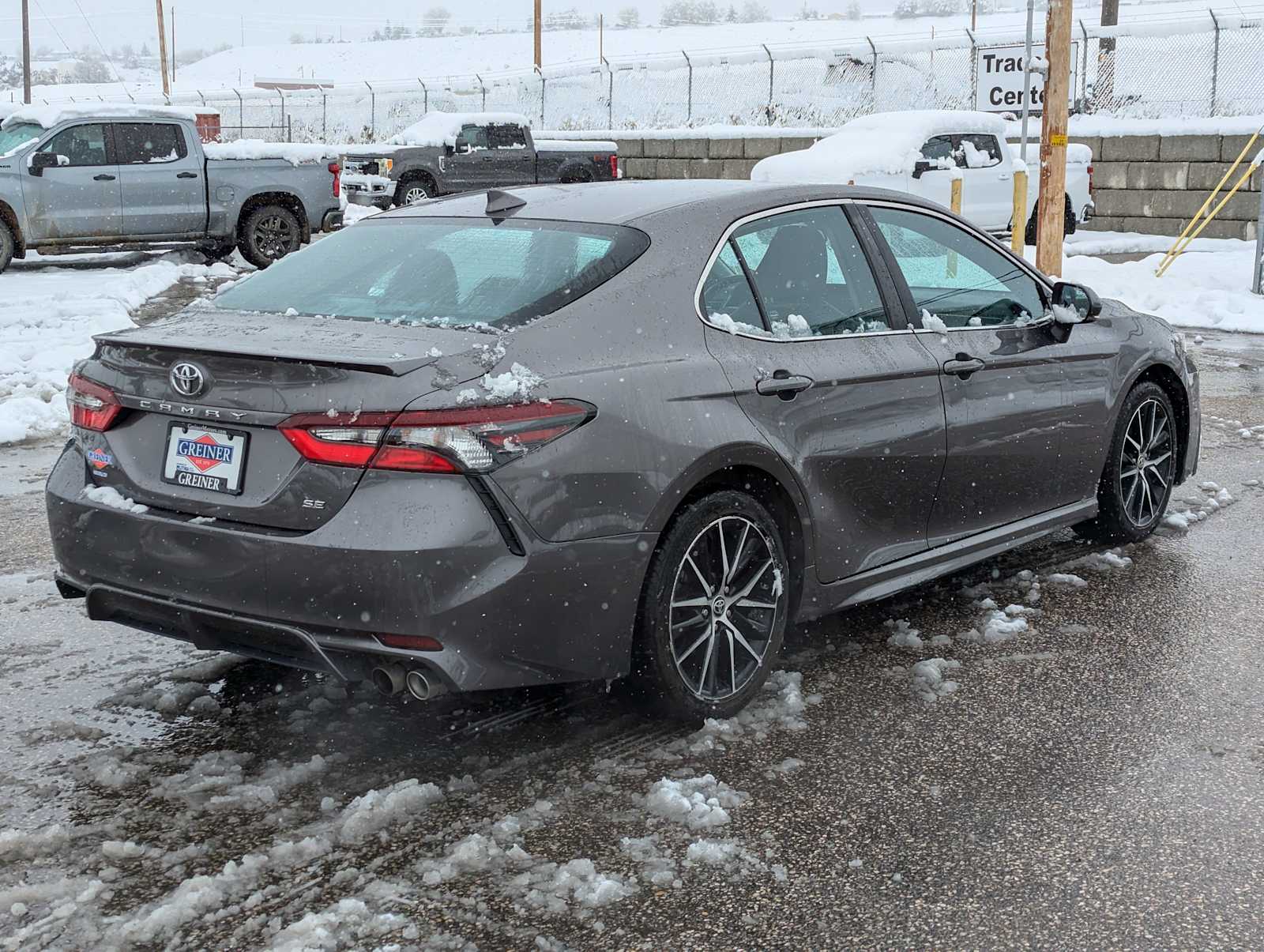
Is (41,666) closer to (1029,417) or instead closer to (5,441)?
(1029,417)

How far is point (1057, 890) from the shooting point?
328 centimetres

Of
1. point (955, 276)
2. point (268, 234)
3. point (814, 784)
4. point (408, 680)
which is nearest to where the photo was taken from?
point (408, 680)

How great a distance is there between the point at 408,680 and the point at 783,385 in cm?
146

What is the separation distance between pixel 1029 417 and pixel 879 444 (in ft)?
3.24

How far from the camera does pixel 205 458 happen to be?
374cm

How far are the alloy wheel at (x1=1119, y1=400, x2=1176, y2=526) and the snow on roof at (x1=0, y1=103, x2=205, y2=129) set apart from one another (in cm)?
1448

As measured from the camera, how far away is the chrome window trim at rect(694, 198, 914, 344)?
4254mm

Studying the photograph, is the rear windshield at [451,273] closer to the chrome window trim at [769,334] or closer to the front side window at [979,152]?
the chrome window trim at [769,334]

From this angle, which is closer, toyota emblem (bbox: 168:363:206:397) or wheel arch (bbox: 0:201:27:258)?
toyota emblem (bbox: 168:363:206:397)

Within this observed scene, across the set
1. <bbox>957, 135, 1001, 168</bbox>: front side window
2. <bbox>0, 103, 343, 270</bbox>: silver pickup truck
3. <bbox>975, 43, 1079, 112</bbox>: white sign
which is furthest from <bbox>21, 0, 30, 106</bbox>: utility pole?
<bbox>957, 135, 1001, 168</bbox>: front side window

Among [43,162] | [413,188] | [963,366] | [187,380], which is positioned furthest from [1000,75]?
[187,380]

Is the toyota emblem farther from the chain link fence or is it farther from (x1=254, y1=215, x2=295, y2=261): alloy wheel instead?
the chain link fence

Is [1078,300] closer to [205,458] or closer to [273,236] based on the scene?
[205,458]

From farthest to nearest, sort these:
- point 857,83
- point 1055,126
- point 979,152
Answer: point 857,83
point 979,152
point 1055,126
